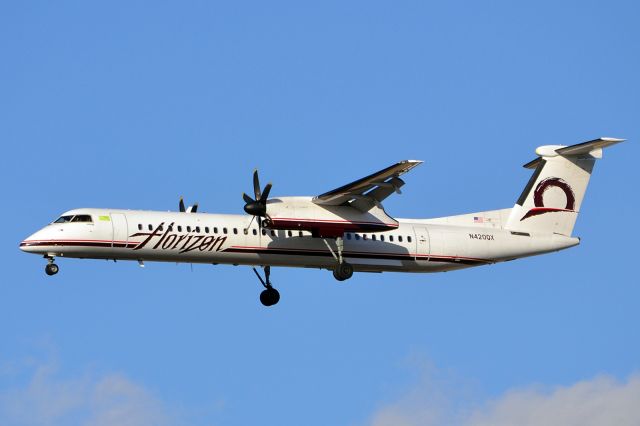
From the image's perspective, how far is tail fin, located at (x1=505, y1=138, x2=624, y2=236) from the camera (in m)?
36.7

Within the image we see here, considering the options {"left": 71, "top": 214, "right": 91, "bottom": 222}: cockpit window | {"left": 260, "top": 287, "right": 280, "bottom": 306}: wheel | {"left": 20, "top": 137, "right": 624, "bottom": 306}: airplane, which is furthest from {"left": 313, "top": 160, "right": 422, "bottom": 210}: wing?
{"left": 71, "top": 214, "right": 91, "bottom": 222}: cockpit window

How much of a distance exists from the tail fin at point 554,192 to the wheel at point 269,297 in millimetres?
7659

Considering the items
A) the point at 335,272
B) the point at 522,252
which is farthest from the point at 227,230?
the point at 522,252

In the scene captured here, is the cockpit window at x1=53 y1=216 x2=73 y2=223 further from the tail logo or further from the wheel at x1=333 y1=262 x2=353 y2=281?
the tail logo

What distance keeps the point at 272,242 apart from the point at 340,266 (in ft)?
7.26

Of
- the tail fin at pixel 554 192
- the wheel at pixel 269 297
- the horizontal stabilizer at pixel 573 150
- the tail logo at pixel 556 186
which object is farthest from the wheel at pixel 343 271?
the horizontal stabilizer at pixel 573 150

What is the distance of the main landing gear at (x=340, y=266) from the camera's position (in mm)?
34500

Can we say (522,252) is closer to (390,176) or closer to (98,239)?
(390,176)

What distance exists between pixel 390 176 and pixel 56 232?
9.55 m

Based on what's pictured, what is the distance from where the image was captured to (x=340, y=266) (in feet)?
114

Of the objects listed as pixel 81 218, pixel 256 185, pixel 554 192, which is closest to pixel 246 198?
pixel 256 185

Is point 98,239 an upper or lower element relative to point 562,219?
lower

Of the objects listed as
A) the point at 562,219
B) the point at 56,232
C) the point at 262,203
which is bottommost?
the point at 56,232

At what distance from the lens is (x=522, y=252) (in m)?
36.5
